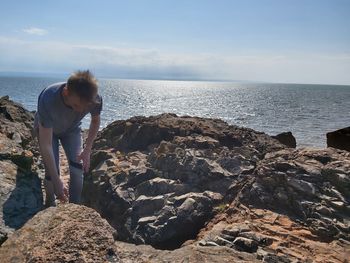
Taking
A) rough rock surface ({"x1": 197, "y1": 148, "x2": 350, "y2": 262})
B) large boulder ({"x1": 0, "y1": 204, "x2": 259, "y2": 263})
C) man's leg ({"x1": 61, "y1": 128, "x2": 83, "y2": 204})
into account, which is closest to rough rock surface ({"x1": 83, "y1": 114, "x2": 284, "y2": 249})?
rough rock surface ({"x1": 197, "y1": 148, "x2": 350, "y2": 262})

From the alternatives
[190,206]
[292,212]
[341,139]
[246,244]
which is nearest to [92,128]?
[190,206]

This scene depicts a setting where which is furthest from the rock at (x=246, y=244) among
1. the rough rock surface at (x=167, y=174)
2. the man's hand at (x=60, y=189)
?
the man's hand at (x=60, y=189)

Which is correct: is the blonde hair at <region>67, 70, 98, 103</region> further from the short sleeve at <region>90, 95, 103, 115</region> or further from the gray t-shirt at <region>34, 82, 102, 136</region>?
the short sleeve at <region>90, 95, 103, 115</region>

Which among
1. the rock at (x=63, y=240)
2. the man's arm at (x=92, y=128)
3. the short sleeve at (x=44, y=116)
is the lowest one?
the rock at (x=63, y=240)

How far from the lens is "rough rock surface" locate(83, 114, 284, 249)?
646 centimetres

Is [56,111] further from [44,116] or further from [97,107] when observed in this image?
[97,107]

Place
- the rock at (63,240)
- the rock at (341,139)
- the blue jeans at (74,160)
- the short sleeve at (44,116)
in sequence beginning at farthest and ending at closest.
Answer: the rock at (341,139)
the blue jeans at (74,160)
the short sleeve at (44,116)
the rock at (63,240)

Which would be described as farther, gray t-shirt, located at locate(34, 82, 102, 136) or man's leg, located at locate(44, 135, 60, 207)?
man's leg, located at locate(44, 135, 60, 207)

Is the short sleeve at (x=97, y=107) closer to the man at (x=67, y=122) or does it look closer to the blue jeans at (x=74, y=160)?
the man at (x=67, y=122)

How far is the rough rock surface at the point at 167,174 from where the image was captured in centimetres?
646

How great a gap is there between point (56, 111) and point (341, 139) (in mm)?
8987

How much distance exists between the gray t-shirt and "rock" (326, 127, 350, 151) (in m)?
8.21

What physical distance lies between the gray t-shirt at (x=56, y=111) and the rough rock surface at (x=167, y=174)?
2045 millimetres

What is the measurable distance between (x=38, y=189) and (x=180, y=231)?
8.00ft
